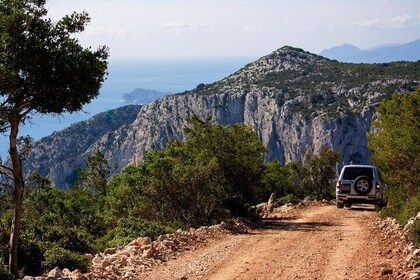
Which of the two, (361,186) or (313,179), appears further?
(313,179)

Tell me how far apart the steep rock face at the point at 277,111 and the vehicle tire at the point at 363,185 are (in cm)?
11926

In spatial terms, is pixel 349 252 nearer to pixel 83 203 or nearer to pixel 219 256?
pixel 219 256

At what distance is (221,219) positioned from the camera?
66.0 feet

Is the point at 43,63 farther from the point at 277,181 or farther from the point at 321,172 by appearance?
the point at 321,172

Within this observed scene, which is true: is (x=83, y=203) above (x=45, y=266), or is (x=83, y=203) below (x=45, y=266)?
below

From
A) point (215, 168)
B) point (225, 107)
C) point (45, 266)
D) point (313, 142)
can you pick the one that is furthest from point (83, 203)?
point (225, 107)

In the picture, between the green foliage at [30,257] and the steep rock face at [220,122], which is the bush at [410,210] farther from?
the steep rock face at [220,122]

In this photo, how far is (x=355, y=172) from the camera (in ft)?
76.9

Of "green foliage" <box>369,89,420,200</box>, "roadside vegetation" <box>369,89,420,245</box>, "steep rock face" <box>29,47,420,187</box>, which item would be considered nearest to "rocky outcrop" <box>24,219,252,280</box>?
"roadside vegetation" <box>369,89,420,245</box>

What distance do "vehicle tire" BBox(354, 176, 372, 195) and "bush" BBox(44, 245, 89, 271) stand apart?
45.8ft

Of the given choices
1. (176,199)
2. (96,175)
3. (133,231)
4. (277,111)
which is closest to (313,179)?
(96,175)

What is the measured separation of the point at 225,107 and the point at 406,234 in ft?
517

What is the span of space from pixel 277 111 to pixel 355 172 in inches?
5467

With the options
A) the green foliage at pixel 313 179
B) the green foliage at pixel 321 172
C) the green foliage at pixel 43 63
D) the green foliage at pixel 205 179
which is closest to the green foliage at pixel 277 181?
the green foliage at pixel 313 179
